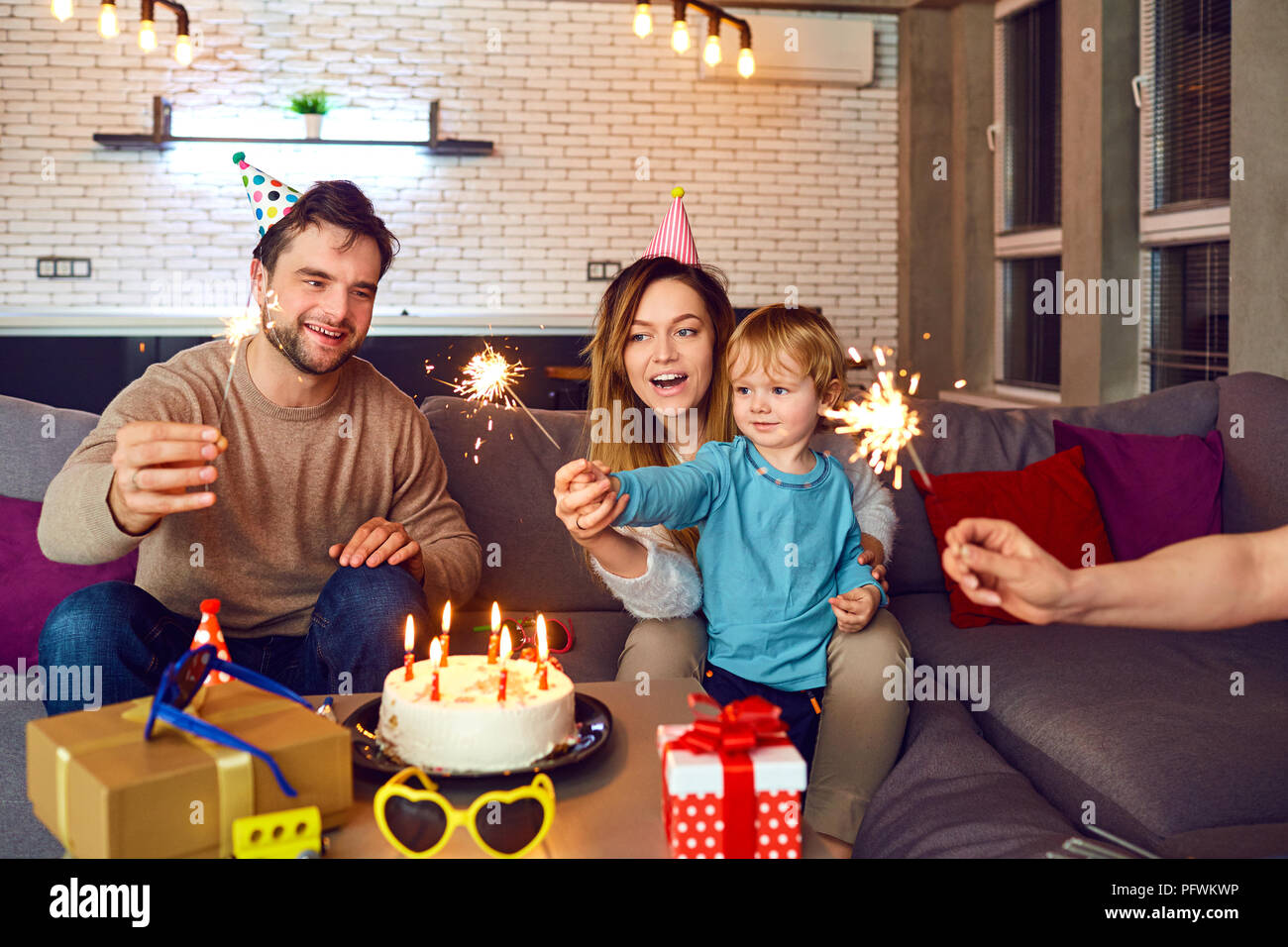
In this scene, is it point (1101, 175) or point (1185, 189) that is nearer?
point (1185, 189)

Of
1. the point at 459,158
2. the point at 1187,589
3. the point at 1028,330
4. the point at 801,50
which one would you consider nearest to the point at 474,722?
the point at 1187,589

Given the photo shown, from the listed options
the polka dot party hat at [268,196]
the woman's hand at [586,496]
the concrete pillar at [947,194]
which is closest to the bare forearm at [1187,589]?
the woman's hand at [586,496]

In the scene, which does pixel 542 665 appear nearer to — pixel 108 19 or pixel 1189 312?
pixel 1189 312

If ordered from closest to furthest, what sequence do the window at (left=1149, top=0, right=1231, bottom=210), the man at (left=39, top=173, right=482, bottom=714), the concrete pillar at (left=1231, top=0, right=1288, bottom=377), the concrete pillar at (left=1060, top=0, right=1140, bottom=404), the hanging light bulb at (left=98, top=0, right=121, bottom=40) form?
the man at (left=39, top=173, right=482, bottom=714) < the concrete pillar at (left=1231, top=0, right=1288, bottom=377) < the window at (left=1149, top=0, right=1231, bottom=210) < the concrete pillar at (left=1060, top=0, right=1140, bottom=404) < the hanging light bulb at (left=98, top=0, right=121, bottom=40)

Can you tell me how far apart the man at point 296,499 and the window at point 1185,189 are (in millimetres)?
3127

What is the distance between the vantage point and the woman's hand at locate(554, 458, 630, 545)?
1484 millimetres

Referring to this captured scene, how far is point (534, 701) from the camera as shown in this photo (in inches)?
47.1

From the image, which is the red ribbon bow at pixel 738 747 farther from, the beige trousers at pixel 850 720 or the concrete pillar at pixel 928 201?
the concrete pillar at pixel 928 201

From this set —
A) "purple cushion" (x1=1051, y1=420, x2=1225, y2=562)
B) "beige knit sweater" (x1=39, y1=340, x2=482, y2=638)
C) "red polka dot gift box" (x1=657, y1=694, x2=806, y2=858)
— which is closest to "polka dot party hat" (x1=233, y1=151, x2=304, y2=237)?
"beige knit sweater" (x1=39, y1=340, x2=482, y2=638)

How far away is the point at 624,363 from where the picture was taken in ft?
6.88

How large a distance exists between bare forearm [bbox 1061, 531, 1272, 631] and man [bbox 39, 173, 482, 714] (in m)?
1.06

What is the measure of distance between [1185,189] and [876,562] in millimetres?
3096

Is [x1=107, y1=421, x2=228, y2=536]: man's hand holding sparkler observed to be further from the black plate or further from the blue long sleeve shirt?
the blue long sleeve shirt

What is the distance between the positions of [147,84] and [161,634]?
5.19m
